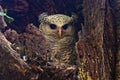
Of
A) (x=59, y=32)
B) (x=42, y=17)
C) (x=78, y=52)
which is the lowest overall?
(x=78, y=52)

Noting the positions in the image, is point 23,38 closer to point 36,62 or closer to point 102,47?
point 36,62

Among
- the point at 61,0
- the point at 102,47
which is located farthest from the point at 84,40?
the point at 61,0

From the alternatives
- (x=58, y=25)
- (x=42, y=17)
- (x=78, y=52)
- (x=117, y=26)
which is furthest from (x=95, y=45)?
(x=42, y=17)

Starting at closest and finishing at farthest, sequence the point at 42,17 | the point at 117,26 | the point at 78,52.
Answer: the point at 78,52, the point at 117,26, the point at 42,17

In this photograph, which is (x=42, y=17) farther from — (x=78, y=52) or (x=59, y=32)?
(x=78, y=52)

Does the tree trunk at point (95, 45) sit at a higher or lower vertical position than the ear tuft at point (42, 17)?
lower

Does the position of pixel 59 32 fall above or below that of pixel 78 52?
above

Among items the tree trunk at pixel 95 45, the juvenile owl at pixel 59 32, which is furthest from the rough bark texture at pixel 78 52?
Result: the juvenile owl at pixel 59 32

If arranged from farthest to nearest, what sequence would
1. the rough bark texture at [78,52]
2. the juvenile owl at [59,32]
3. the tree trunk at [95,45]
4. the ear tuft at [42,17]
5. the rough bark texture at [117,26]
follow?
the ear tuft at [42,17] → the juvenile owl at [59,32] → the rough bark texture at [117,26] → the tree trunk at [95,45] → the rough bark texture at [78,52]

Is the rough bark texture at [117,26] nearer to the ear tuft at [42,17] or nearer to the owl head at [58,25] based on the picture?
the owl head at [58,25]
